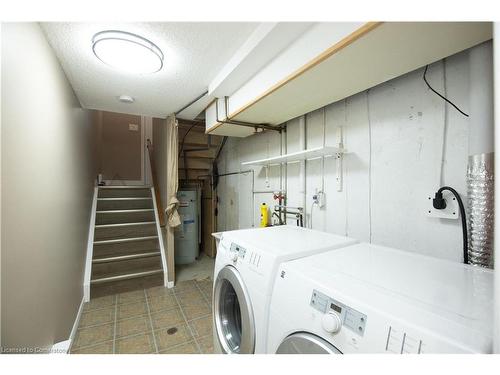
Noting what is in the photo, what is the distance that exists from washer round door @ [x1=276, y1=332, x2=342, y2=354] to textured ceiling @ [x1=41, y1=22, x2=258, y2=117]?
146cm

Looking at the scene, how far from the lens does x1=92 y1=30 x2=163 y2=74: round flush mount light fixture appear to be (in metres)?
1.20

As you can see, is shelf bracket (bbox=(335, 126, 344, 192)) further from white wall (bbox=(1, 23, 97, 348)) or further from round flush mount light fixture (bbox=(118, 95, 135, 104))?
round flush mount light fixture (bbox=(118, 95, 135, 104))

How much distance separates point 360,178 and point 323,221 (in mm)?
451

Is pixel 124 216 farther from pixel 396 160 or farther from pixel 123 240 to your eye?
pixel 396 160

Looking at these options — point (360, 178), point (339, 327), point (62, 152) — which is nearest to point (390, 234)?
point (360, 178)

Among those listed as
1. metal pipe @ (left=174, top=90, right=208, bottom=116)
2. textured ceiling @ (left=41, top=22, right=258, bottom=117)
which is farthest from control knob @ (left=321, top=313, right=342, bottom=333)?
metal pipe @ (left=174, top=90, right=208, bottom=116)

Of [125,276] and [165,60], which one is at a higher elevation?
[165,60]

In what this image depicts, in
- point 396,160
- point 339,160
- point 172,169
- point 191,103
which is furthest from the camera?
point 172,169

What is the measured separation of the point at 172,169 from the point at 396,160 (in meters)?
2.36

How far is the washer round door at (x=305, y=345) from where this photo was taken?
2.17 ft

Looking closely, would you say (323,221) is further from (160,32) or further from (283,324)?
(160,32)

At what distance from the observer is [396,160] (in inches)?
48.7

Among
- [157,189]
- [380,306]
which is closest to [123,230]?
[157,189]
